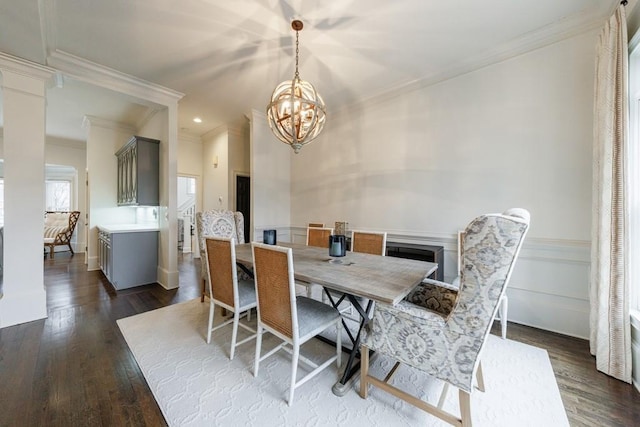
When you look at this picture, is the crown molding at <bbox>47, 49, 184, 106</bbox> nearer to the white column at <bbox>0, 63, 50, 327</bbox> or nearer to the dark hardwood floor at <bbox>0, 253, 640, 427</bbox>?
the white column at <bbox>0, 63, 50, 327</bbox>

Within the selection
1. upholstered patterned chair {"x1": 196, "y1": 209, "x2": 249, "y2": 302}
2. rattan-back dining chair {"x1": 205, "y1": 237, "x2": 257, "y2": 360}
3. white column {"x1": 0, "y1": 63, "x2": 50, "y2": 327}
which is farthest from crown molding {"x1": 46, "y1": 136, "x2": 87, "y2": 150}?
rattan-back dining chair {"x1": 205, "y1": 237, "x2": 257, "y2": 360}

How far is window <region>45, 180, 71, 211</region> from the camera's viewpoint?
723 cm

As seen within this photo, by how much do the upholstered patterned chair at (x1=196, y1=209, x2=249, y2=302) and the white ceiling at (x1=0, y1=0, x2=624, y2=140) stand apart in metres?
1.81

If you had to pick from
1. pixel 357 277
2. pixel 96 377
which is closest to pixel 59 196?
pixel 96 377

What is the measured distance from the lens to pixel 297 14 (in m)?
2.19

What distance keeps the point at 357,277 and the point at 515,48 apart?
9.58ft

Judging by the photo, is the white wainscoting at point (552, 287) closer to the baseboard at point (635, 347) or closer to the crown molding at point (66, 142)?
the baseboard at point (635, 347)

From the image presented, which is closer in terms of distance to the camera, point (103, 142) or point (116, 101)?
point (116, 101)

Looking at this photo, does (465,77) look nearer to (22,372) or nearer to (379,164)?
(379,164)

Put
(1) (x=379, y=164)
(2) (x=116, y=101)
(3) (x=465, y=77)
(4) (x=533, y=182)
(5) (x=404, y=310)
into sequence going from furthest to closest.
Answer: (2) (x=116, y=101) → (1) (x=379, y=164) → (3) (x=465, y=77) → (4) (x=533, y=182) → (5) (x=404, y=310)

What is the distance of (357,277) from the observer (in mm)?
1651

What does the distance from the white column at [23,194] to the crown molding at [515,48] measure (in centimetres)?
415

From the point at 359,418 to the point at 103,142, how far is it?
615 centimetres

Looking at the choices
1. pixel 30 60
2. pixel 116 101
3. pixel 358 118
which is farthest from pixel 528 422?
pixel 116 101
